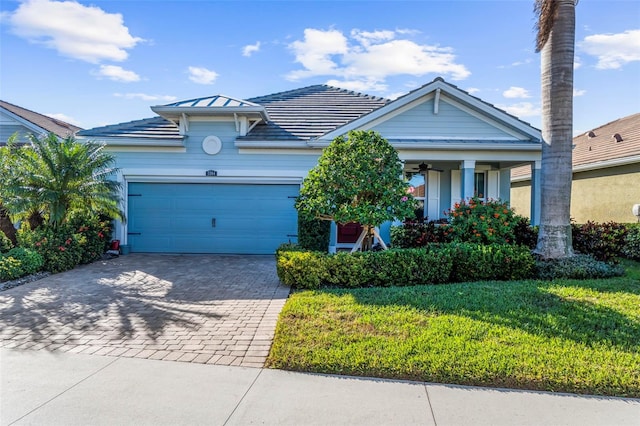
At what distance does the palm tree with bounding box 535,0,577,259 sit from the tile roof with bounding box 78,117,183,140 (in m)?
9.63

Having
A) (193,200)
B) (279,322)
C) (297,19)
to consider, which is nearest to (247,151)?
(193,200)

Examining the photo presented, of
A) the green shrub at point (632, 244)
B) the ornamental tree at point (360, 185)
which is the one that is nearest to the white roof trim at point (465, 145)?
the green shrub at point (632, 244)

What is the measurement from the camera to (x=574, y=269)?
283 inches

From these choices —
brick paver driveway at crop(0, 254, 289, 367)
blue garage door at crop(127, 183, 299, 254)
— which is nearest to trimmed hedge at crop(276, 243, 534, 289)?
brick paver driveway at crop(0, 254, 289, 367)

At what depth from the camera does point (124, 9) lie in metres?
9.41

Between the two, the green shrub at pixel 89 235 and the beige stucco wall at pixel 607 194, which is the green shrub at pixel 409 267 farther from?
the beige stucco wall at pixel 607 194

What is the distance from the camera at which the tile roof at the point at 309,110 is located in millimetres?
11531

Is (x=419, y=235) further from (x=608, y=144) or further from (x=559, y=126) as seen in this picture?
(x=608, y=144)

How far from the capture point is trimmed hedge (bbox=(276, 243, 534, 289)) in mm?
6770

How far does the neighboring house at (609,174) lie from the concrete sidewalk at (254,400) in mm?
12742

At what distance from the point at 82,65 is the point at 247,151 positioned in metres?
6.25

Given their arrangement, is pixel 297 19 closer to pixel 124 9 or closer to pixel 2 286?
pixel 124 9

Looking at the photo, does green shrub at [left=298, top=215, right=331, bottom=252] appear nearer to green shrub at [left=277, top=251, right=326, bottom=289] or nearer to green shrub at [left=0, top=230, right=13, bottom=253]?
green shrub at [left=277, top=251, right=326, bottom=289]

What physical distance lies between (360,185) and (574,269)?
4465mm
